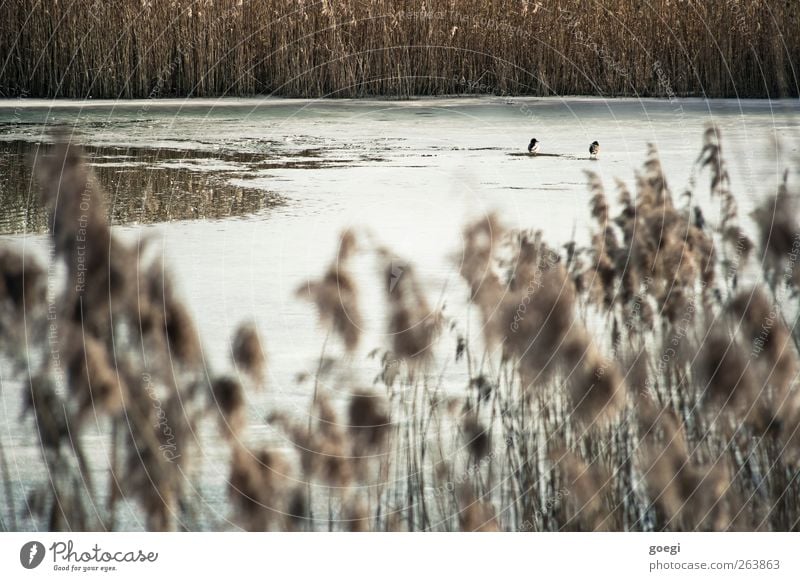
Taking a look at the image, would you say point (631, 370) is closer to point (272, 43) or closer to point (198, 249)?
point (198, 249)

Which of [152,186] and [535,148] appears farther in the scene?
[535,148]

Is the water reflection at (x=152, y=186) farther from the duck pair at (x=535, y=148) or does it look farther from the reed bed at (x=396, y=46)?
the duck pair at (x=535, y=148)

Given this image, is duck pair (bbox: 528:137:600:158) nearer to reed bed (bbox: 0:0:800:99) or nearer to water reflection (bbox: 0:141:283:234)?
reed bed (bbox: 0:0:800:99)

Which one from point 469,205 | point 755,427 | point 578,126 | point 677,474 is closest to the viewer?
point 677,474

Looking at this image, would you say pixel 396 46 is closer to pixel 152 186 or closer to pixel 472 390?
pixel 152 186

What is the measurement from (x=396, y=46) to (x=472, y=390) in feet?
14.0

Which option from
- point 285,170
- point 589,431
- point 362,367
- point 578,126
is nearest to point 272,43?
point 285,170

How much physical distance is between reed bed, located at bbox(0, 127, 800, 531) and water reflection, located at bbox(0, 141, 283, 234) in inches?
85.1

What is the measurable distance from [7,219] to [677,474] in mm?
3362

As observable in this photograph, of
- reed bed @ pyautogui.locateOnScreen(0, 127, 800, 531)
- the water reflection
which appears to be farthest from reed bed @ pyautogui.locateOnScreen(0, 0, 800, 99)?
reed bed @ pyautogui.locateOnScreen(0, 127, 800, 531)

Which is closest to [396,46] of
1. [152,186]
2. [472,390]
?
[152,186]

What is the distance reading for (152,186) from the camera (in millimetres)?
5516

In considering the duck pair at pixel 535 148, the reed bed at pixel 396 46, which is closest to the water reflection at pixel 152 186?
the reed bed at pixel 396 46

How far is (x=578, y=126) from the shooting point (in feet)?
21.6
